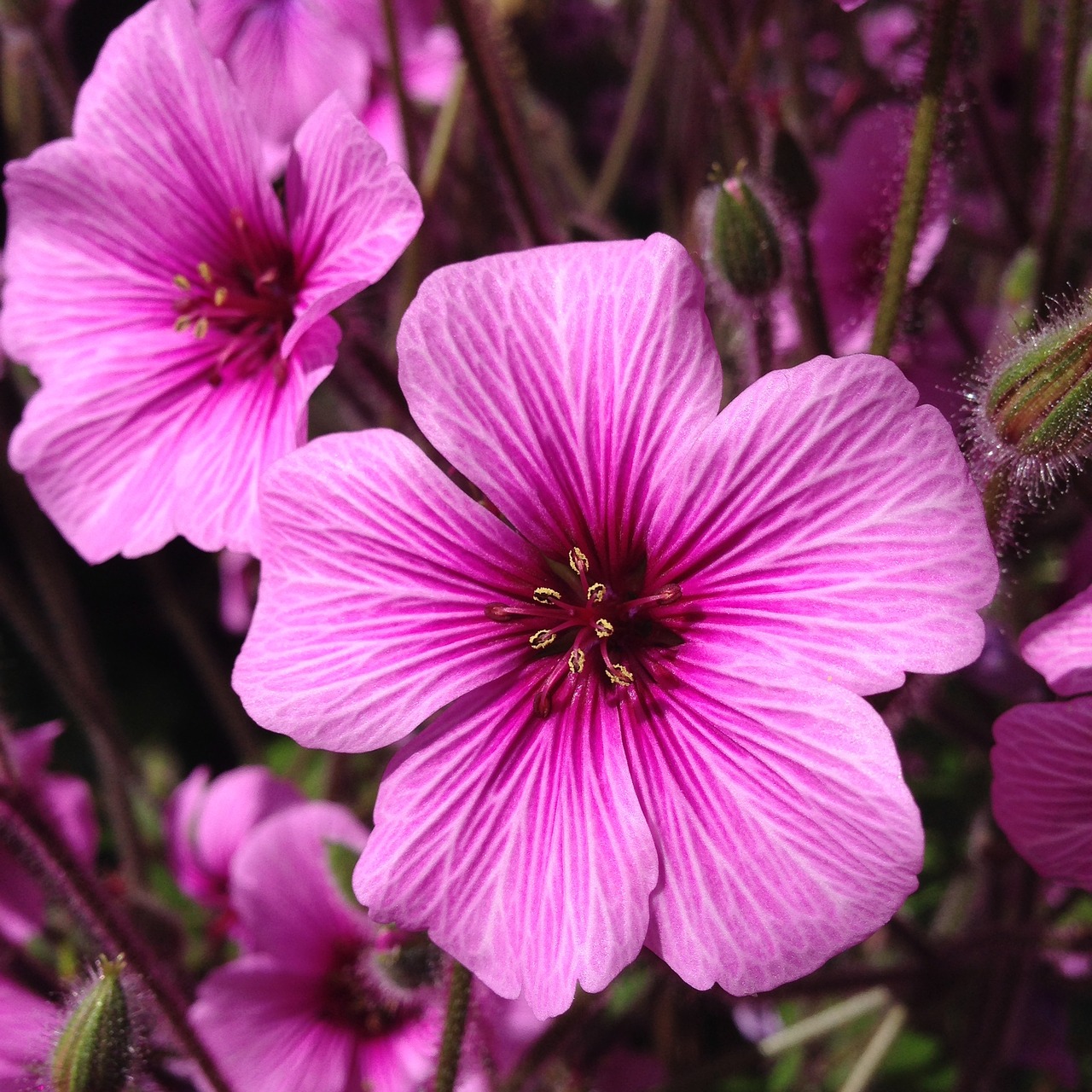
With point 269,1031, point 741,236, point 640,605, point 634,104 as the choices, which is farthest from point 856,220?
point 269,1031

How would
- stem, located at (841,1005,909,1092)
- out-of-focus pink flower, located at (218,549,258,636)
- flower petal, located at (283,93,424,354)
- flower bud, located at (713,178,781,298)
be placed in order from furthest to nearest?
out-of-focus pink flower, located at (218,549,258,636), stem, located at (841,1005,909,1092), flower bud, located at (713,178,781,298), flower petal, located at (283,93,424,354)

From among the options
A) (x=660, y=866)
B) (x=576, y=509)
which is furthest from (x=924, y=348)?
(x=660, y=866)

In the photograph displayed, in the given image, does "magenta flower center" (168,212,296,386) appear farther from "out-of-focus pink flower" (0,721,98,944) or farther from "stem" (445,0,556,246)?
"out-of-focus pink flower" (0,721,98,944)

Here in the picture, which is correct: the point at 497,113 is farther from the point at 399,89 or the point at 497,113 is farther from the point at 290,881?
the point at 290,881

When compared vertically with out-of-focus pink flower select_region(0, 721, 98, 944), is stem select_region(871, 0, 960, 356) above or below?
above

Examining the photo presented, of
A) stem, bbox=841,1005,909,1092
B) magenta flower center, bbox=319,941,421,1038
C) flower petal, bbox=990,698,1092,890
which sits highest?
flower petal, bbox=990,698,1092,890

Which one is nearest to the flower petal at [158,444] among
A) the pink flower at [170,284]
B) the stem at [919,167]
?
the pink flower at [170,284]

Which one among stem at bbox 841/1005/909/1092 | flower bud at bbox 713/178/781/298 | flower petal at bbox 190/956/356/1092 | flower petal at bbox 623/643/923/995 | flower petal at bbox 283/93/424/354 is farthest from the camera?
stem at bbox 841/1005/909/1092

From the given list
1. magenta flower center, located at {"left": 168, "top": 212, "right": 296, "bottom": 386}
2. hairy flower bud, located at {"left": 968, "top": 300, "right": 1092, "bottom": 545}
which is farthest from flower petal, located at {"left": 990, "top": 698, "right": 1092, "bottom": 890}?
magenta flower center, located at {"left": 168, "top": 212, "right": 296, "bottom": 386}
